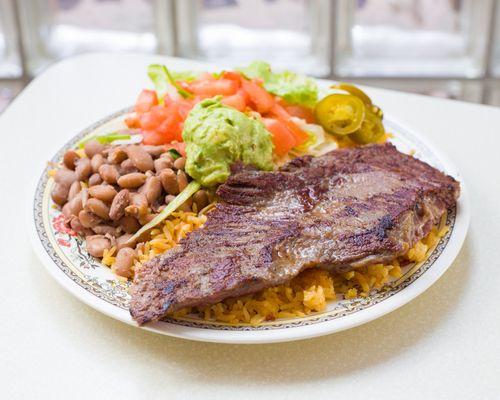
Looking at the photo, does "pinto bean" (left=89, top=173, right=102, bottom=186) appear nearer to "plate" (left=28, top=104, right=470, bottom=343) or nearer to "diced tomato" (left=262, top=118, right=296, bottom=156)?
"plate" (left=28, top=104, right=470, bottom=343)

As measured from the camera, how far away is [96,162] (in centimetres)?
288

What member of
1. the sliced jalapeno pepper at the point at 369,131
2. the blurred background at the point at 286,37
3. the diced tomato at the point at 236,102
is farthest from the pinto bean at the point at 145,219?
the blurred background at the point at 286,37

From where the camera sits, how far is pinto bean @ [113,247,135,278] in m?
2.46

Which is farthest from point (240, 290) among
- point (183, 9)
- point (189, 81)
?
point (183, 9)

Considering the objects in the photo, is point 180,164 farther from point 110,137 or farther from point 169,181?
point 110,137

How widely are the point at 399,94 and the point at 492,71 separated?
6.58 feet

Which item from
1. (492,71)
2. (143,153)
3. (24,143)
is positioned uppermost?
(143,153)

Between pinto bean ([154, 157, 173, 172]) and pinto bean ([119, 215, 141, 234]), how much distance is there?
0.26 m

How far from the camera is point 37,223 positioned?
2.71 metres

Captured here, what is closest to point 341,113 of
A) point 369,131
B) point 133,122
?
point 369,131

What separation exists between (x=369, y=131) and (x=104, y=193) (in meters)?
1.30

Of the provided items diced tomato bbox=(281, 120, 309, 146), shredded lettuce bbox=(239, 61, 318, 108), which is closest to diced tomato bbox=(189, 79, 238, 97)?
shredded lettuce bbox=(239, 61, 318, 108)

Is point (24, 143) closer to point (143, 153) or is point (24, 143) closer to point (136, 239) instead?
point (143, 153)

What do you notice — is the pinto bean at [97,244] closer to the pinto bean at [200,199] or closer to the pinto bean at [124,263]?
the pinto bean at [124,263]
